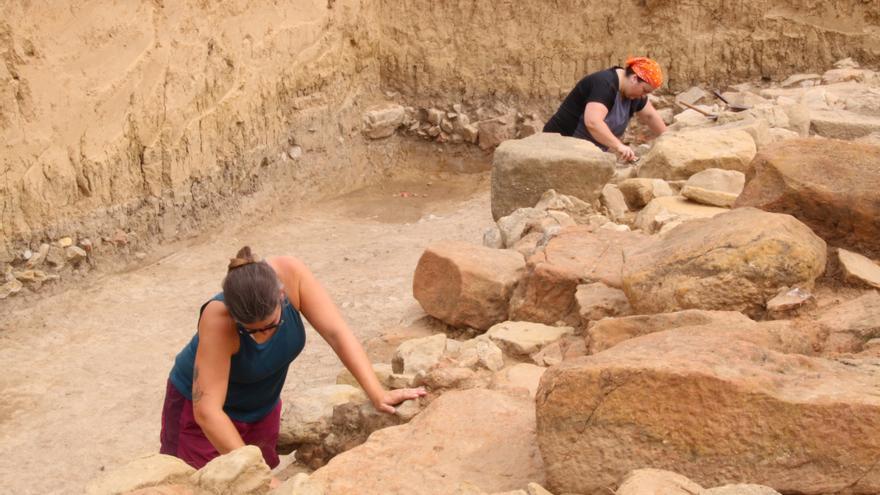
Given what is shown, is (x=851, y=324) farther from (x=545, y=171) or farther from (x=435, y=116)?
(x=435, y=116)

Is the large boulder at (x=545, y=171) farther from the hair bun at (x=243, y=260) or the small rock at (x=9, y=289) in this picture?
the small rock at (x=9, y=289)

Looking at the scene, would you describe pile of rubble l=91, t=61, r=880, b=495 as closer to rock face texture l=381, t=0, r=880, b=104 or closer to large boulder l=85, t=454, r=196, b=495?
large boulder l=85, t=454, r=196, b=495

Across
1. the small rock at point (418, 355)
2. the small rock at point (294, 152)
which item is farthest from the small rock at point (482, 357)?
the small rock at point (294, 152)

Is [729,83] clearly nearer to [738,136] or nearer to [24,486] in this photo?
[738,136]

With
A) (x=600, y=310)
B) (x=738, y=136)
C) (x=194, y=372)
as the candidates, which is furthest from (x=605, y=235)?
(x=194, y=372)

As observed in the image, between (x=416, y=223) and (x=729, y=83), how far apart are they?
3540 mm

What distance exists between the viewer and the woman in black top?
6.48 meters

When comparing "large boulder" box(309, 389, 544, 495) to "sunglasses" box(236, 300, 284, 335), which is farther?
"sunglasses" box(236, 300, 284, 335)

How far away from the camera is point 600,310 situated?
393 centimetres

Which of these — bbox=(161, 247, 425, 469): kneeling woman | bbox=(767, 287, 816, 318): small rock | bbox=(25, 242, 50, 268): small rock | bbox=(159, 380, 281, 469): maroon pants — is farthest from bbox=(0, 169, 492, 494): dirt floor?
bbox=(767, 287, 816, 318): small rock

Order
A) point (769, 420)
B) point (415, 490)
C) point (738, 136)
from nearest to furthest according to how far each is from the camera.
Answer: point (769, 420), point (415, 490), point (738, 136)

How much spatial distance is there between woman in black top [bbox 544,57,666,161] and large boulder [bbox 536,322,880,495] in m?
3.99

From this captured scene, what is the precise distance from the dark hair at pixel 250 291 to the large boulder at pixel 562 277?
4.80 ft

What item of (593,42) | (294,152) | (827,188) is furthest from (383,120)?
(827,188)
